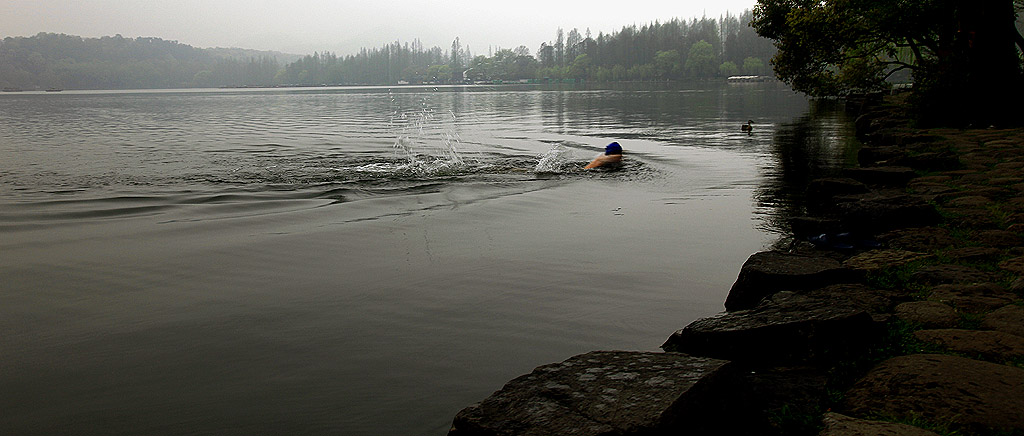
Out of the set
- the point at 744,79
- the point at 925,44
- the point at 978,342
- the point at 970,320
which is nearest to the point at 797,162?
the point at 970,320

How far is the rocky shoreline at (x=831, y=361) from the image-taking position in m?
2.80

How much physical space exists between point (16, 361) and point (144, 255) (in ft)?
10.3

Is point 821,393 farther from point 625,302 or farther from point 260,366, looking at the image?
point 260,366

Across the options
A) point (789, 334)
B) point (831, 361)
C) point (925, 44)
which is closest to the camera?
point (831, 361)

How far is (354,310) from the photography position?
5789mm

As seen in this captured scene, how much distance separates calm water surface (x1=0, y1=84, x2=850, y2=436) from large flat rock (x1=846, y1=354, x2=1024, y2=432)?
1939mm

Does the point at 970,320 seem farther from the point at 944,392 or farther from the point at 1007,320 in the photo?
the point at 944,392

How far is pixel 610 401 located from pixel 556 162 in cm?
1314

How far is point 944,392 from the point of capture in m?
2.95

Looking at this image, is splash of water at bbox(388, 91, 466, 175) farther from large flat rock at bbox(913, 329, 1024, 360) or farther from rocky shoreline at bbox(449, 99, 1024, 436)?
large flat rock at bbox(913, 329, 1024, 360)

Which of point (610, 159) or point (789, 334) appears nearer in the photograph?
point (789, 334)

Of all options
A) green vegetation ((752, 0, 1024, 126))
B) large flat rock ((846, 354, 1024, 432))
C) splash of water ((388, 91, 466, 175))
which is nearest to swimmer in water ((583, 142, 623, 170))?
splash of water ((388, 91, 466, 175))

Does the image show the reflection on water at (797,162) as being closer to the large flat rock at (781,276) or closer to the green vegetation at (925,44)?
the green vegetation at (925,44)

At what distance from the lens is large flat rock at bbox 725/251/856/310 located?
15.5 feet
